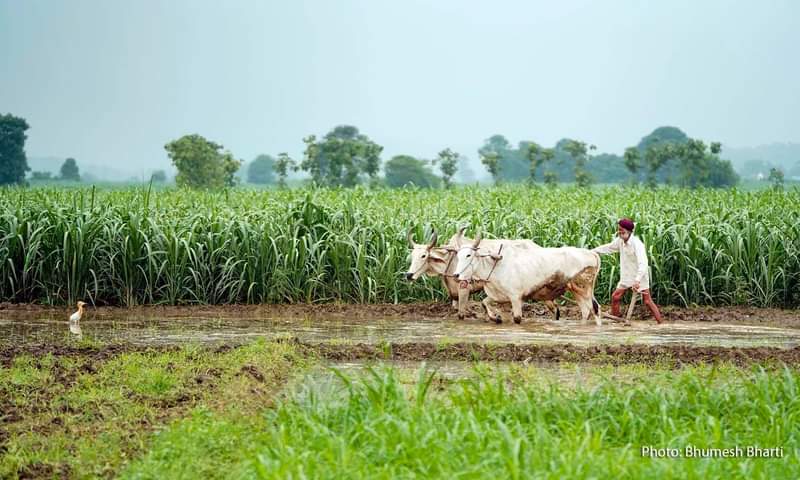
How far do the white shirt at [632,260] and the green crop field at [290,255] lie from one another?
142 cm

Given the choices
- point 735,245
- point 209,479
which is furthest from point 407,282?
point 209,479

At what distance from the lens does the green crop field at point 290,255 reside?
605 inches

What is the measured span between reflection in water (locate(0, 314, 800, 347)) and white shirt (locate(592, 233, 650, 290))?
1.87ft

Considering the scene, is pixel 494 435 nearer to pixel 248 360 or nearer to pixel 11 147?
pixel 248 360

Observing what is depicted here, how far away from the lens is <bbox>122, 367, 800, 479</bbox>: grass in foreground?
6113 mm

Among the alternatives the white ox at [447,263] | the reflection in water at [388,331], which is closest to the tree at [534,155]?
the white ox at [447,263]

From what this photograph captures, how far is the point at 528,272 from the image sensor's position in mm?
13625

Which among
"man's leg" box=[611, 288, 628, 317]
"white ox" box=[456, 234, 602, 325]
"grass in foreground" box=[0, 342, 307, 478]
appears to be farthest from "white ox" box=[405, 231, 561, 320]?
"grass in foreground" box=[0, 342, 307, 478]

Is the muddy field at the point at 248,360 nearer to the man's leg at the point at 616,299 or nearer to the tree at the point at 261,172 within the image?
the man's leg at the point at 616,299

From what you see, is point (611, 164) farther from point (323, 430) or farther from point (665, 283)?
point (323, 430)

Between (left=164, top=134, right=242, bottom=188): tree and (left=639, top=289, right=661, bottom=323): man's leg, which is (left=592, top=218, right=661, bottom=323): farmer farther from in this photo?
(left=164, top=134, right=242, bottom=188): tree

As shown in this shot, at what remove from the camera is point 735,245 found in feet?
51.7

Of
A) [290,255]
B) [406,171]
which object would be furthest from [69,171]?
[290,255]

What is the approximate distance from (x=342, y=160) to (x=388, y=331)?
36776 mm
